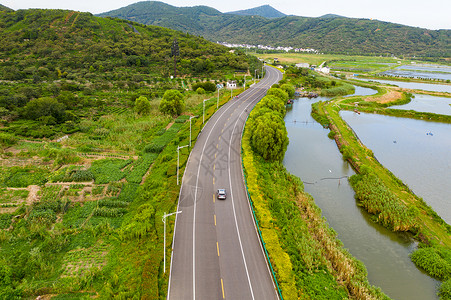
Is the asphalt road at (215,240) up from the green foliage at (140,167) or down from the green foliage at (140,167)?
down

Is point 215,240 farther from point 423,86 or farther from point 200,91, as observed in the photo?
point 423,86

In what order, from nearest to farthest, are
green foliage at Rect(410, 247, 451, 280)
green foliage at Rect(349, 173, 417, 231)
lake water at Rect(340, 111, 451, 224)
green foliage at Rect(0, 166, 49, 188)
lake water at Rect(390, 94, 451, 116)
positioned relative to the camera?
green foliage at Rect(410, 247, 451, 280), green foliage at Rect(349, 173, 417, 231), green foliage at Rect(0, 166, 49, 188), lake water at Rect(340, 111, 451, 224), lake water at Rect(390, 94, 451, 116)

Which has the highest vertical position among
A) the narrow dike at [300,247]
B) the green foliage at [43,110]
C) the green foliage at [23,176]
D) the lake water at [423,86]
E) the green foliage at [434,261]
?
the lake water at [423,86]

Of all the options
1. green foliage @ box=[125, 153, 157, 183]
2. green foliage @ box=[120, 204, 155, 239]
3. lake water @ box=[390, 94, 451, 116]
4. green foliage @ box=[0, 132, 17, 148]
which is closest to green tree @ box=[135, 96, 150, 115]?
green foliage @ box=[125, 153, 157, 183]

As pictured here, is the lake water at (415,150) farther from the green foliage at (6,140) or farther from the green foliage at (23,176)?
the green foliage at (6,140)

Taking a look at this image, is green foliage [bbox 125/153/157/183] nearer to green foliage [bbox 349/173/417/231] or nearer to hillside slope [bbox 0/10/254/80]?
green foliage [bbox 349/173/417/231]

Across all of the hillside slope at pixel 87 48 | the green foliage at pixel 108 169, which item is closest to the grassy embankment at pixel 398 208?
the green foliage at pixel 108 169
